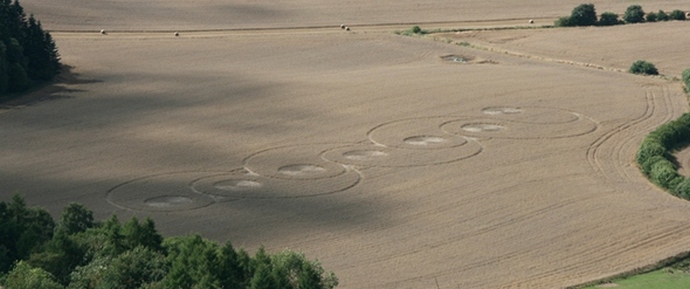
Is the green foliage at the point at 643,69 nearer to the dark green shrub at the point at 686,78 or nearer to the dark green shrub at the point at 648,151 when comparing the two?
the dark green shrub at the point at 686,78

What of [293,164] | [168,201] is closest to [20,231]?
[168,201]

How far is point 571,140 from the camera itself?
259 feet

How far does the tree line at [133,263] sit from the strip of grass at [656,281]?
13.9 m

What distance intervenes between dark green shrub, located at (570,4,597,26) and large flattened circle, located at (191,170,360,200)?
65.2m

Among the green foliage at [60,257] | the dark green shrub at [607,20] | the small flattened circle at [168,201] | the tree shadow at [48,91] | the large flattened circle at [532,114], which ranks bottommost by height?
the large flattened circle at [532,114]

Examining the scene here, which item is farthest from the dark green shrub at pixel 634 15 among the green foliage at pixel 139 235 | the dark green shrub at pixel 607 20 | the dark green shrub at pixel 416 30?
the green foliage at pixel 139 235

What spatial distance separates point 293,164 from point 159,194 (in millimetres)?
9573

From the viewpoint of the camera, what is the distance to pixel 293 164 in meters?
72.1

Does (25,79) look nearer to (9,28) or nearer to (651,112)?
(9,28)

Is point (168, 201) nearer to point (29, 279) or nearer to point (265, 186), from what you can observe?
point (265, 186)

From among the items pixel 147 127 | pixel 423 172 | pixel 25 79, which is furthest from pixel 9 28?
pixel 423 172

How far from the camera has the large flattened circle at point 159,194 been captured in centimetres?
6294

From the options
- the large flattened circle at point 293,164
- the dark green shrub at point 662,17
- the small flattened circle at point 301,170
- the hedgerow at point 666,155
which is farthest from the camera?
the dark green shrub at point 662,17

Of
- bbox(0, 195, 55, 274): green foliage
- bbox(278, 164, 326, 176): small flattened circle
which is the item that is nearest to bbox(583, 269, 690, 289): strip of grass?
bbox(278, 164, 326, 176): small flattened circle
